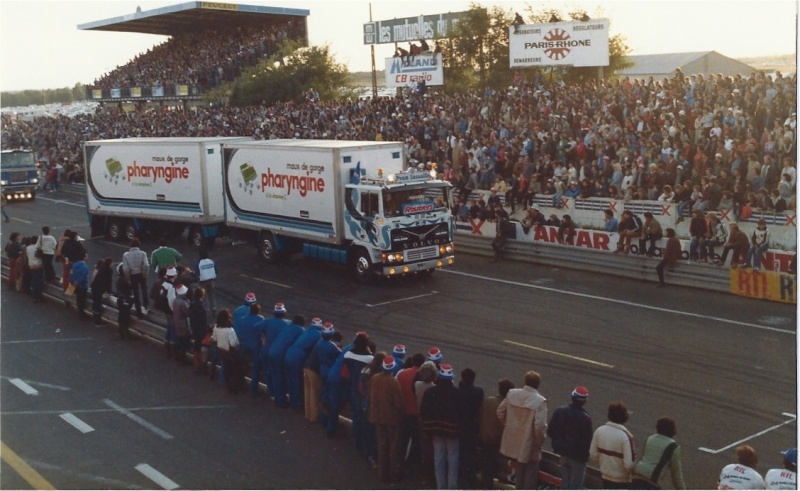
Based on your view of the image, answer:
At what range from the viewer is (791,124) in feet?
73.4

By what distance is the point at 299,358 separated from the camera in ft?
39.2

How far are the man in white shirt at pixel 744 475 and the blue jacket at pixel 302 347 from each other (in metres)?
5.70

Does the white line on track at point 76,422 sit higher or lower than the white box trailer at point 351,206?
lower

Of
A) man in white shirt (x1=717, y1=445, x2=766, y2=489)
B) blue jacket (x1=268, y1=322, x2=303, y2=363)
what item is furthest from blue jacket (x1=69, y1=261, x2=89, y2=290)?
man in white shirt (x1=717, y1=445, x2=766, y2=489)

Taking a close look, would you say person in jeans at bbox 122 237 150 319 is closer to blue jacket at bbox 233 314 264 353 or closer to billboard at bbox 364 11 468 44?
blue jacket at bbox 233 314 264 353

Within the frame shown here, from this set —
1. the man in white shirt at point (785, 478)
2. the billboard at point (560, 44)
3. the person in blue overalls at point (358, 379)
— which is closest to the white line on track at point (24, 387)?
the person in blue overalls at point (358, 379)

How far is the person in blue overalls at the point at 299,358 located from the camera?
11.8m

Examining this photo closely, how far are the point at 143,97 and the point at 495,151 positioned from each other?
1784 inches

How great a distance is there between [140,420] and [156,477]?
2176 mm

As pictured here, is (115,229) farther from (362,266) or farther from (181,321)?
(181,321)

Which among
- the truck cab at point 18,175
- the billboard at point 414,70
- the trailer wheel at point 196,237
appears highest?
the billboard at point 414,70

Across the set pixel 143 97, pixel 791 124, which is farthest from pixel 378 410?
pixel 143 97

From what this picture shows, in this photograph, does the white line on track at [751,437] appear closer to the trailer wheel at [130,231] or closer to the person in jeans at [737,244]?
the person in jeans at [737,244]

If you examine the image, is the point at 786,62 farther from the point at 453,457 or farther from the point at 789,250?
the point at 453,457
